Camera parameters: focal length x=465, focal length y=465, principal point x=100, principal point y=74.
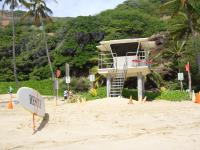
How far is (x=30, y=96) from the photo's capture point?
19047 millimetres

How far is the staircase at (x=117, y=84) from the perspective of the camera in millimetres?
30406

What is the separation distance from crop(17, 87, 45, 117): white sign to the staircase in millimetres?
10237

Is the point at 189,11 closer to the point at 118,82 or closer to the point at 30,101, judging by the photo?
the point at 118,82

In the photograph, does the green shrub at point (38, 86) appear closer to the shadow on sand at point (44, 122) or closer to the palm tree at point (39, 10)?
the palm tree at point (39, 10)

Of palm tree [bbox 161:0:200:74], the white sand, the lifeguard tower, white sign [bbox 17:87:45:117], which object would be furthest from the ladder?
palm tree [bbox 161:0:200:74]

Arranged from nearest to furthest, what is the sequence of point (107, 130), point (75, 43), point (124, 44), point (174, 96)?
point (107, 130)
point (174, 96)
point (124, 44)
point (75, 43)

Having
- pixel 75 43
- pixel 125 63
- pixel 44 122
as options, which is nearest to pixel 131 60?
pixel 125 63

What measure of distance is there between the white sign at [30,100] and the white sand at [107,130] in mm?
556

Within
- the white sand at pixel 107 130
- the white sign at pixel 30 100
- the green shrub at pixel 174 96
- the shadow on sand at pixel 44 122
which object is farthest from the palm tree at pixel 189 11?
the white sign at pixel 30 100

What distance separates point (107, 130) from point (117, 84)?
13.1 metres

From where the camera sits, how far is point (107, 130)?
1794 centimetres

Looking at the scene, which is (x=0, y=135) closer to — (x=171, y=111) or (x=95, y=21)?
(x=171, y=111)

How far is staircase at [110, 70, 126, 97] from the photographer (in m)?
30.4

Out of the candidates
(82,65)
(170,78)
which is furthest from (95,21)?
(170,78)
